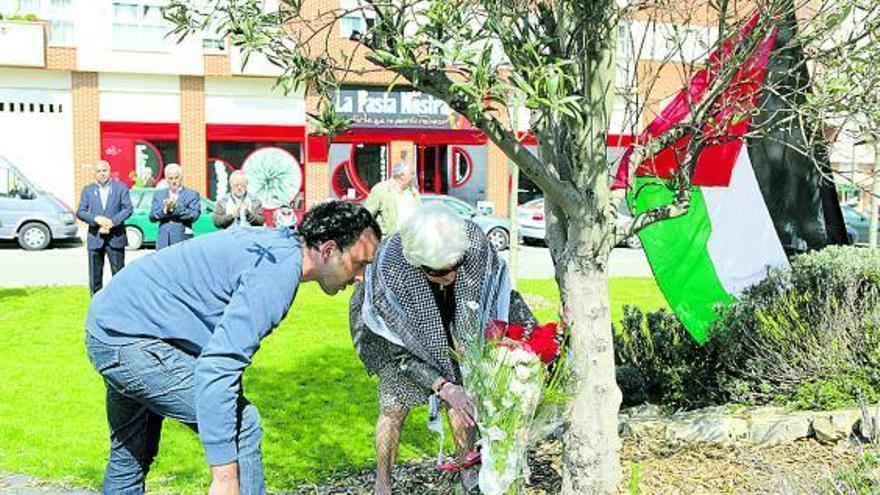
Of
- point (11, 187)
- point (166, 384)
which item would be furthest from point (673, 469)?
point (11, 187)

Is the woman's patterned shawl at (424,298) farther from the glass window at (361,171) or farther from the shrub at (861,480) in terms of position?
the glass window at (361,171)

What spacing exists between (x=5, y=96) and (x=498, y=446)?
2960 centimetres

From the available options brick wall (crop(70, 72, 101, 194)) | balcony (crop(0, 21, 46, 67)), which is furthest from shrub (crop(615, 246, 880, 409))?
balcony (crop(0, 21, 46, 67))

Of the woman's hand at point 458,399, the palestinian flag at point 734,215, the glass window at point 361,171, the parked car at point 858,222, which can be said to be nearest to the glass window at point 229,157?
the glass window at point 361,171

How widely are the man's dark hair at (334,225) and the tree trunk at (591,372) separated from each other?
1.36 m

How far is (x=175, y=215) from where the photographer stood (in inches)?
445

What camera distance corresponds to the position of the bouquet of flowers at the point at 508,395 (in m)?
3.54

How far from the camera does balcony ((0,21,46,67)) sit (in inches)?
1130

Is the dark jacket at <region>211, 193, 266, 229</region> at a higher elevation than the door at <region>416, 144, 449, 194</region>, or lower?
lower

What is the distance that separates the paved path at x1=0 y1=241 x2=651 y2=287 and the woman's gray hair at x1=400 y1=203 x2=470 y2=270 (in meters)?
11.8

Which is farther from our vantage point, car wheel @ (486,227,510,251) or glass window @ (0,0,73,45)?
glass window @ (0,0,73,45)

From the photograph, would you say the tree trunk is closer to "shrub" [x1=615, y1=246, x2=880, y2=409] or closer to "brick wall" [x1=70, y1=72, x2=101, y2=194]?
"shrub" [x1=615, y1=246, x2=880, y2=409]

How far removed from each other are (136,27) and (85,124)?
3.33m

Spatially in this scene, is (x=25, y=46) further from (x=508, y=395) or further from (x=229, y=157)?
(x=508, y=395)
